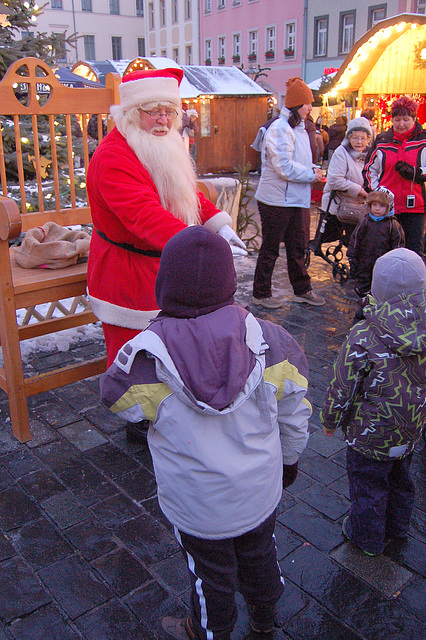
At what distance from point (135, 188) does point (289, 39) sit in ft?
104

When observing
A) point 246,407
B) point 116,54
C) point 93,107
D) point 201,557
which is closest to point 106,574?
point 201,557

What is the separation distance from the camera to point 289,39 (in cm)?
3064

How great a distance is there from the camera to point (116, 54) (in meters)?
48.3

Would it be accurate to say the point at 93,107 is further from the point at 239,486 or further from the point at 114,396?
the point at 239,486

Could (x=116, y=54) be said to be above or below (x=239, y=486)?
above

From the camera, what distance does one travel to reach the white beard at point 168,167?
2.81 metres

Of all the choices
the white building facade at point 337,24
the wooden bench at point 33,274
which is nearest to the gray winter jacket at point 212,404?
the wooden bench at point 33,274

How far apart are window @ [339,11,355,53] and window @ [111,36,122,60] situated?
85.9 feet

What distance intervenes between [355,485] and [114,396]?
1.28 metres

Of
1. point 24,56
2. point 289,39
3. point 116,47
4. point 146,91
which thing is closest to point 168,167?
point 146,91

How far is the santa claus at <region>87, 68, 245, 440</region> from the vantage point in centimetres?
275

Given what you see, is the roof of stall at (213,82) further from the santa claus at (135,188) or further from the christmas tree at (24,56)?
the santa claus at (135,188)

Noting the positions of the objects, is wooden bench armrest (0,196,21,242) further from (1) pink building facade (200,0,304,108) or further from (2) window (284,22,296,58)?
(2) window (284,22,296,58)

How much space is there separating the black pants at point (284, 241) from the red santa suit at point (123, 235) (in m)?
2.33
